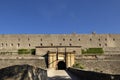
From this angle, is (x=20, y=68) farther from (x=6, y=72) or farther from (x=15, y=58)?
(x=15, y=58)

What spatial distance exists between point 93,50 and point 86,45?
2962mm

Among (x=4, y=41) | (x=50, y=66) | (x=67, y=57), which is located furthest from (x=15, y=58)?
(x=4, y=41)

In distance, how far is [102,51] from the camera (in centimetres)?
5338

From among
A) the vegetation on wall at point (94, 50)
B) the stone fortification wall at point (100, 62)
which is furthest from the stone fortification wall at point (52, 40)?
the stone fortification wall at point (100, 62)

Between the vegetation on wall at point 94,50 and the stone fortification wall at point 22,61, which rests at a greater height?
the vegetation on wall at point 94,50

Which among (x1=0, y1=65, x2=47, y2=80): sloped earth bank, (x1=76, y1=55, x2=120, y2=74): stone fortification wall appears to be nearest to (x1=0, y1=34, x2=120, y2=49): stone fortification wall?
(x1=76, y1=55, x2=120, y2=74): stone fortification wall

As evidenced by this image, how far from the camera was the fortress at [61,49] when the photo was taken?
4150cm

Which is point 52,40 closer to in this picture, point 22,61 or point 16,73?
point 22,61

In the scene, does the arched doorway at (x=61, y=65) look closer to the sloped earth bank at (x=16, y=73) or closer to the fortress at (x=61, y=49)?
the fortress at (x=61, y=49)

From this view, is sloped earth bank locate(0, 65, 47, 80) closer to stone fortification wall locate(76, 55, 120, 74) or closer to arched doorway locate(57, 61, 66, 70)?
stone fortification wall locate(76, 55, 120, 74)

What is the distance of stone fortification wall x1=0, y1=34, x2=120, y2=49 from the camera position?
187 feet

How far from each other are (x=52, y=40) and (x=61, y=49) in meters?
8.04

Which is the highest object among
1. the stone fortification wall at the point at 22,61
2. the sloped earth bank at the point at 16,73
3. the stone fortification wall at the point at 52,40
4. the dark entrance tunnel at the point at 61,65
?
the stone fortification wall at the point at 52,40

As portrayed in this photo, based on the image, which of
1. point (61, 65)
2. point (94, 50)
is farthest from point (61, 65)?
point (94, 50)
